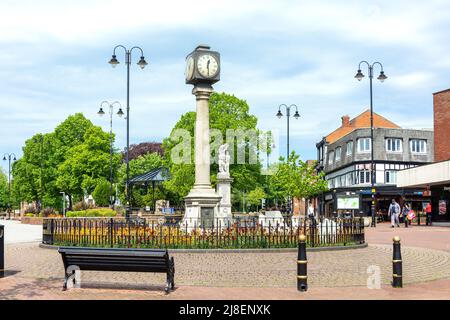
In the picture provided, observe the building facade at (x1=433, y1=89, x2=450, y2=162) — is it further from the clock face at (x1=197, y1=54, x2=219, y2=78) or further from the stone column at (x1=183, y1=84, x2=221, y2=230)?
the stone column at (x1=183, y1=84, x2=221, y2=230)

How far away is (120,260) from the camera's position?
10.4 meters

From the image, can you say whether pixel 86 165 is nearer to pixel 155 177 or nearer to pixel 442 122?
pixel 155 177

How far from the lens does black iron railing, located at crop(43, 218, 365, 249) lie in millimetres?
18359

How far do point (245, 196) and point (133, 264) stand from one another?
6035cm

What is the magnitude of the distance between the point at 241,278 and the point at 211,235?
647 centimetres

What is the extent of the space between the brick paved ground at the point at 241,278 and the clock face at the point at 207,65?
31.8ft

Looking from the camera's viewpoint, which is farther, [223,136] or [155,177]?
[223,136]

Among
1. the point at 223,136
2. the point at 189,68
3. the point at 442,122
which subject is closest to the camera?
the point at 189,68

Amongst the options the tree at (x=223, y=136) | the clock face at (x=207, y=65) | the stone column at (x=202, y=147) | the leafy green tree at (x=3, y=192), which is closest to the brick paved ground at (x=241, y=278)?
the stone column at (x=202, y=147)

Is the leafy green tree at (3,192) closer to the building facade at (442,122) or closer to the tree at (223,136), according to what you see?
the tree at (223,136)

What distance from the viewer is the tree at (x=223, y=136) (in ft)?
165

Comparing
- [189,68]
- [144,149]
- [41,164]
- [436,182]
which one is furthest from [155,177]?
[144,149]
